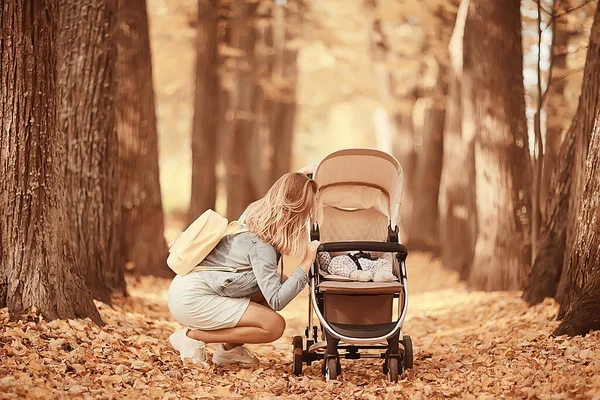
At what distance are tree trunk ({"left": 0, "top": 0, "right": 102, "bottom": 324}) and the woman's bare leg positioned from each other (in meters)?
1.37

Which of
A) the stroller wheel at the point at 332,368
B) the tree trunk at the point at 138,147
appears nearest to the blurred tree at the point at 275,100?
the tree trunk at the point at 138,147

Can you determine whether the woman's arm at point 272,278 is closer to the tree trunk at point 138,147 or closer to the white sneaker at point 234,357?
the white sneaker at point 234,357

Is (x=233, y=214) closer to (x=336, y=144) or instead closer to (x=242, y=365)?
(x=242, y=365)

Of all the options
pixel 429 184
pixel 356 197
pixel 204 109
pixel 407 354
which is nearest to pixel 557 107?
pixel 429 184

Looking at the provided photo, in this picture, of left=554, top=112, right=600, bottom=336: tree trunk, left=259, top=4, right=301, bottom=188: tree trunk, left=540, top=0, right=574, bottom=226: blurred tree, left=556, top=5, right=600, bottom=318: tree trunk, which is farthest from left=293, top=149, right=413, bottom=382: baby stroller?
left=259, top=4, right=301, bottom=188: tree trunk

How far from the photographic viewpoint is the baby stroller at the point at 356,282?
6.04 meters

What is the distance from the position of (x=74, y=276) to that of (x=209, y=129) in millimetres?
7910

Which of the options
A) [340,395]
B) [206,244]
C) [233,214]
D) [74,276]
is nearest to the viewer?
[340,395]

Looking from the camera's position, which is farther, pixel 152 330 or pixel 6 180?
pixel 152 330

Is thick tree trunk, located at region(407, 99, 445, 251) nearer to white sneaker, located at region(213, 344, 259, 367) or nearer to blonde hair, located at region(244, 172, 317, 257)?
white sneaker, located at region(213, 344, 259, 367)

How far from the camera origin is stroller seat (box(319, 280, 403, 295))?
5980mm

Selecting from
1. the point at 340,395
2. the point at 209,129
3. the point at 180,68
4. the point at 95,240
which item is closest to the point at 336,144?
the point at 180,68

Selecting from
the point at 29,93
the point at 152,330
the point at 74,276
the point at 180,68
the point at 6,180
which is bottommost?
the point at 152,330

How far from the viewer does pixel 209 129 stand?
48.5 feet
